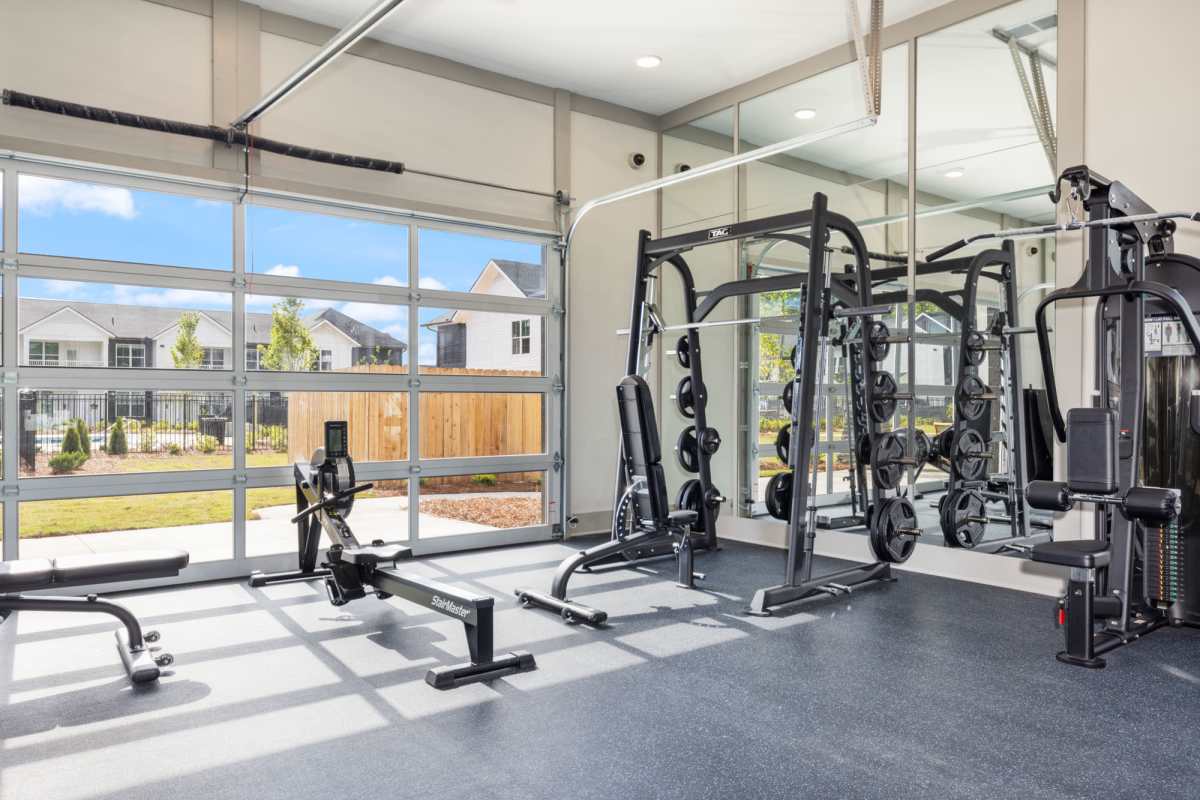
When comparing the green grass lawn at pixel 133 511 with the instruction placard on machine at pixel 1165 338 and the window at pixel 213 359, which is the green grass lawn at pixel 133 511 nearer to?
the window at pixel 213 359

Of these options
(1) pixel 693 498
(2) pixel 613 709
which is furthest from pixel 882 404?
(2) pixel 613 709

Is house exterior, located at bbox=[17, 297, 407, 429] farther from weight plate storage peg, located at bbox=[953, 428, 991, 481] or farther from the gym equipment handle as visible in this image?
weight plate storage peg, located at bbox=[953, 428, 991, 481]

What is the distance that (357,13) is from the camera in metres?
5.43

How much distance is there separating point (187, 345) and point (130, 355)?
32 cm

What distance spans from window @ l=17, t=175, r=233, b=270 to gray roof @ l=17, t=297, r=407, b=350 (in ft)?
0.94

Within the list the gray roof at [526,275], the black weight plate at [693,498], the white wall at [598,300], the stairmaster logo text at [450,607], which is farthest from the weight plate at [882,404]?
the gray roof at [526,275]

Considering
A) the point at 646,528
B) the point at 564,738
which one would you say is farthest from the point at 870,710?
the point at 646,528

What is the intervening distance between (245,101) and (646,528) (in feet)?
12.3

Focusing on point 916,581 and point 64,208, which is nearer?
point 64,208

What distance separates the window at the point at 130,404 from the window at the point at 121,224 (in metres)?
0.81

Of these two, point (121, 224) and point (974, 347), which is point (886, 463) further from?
point (121, 224)

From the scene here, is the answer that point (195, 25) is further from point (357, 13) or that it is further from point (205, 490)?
point (205, 490)

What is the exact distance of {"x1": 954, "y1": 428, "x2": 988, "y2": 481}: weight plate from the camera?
5434 mm

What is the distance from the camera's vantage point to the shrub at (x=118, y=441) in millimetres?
4797
